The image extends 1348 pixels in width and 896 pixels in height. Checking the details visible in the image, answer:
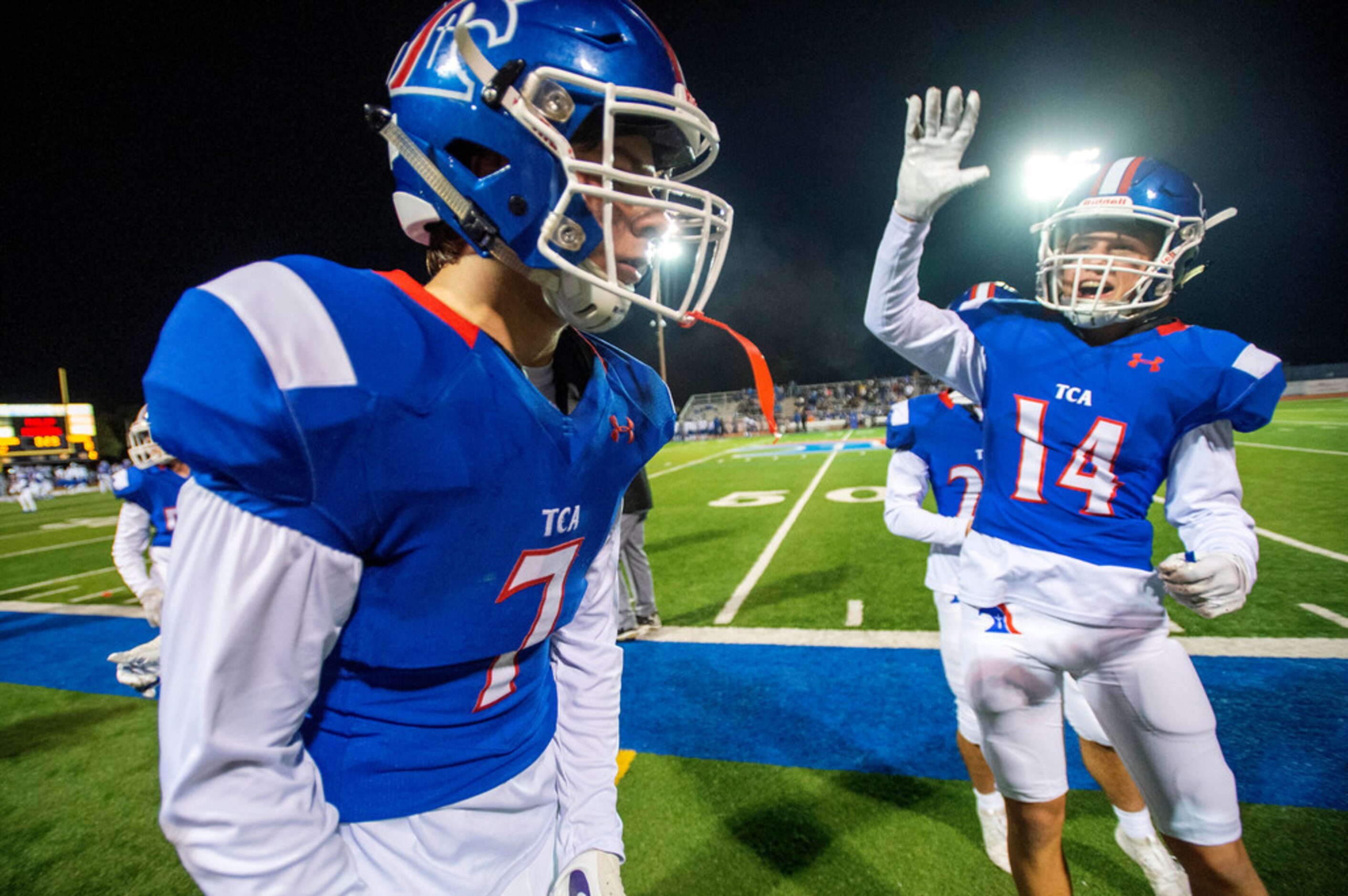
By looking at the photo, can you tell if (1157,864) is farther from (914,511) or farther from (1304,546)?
(1304,546)

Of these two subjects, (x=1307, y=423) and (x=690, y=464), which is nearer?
(x=1307, y=423)

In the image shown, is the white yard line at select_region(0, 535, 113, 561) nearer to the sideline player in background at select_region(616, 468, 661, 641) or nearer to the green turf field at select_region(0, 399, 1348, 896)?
the green turf field at select_region(0, 399, 1348, 896)

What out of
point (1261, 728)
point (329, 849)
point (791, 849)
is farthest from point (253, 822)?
point (1261, 728)

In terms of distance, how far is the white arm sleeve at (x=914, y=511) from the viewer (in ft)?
10.5

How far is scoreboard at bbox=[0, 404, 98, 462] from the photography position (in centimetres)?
3603

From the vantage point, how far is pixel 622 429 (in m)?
1.28

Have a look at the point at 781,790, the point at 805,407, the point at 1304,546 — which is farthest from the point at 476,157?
the point at 805,407

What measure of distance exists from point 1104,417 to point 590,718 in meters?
1.87

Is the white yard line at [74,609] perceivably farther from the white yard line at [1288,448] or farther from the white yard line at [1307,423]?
the white yard line at [1307,423]

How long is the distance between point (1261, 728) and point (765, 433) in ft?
110

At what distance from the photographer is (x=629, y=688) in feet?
14.0

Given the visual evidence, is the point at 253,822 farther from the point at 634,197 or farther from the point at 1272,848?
the point at 1272,848

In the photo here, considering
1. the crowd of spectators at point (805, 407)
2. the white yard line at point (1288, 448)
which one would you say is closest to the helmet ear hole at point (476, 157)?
the white yard line at point (1288, 448)

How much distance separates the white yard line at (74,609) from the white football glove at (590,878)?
7929 millimetres
